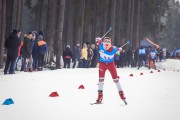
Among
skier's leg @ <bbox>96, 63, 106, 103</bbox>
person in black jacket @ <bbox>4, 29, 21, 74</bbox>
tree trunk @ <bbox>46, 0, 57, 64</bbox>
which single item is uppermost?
Result: tree trunk @ <bbox>46, 0, 57, 64</bbox>

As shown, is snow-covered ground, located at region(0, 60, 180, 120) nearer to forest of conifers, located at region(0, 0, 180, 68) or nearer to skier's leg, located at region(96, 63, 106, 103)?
skier's leg, located at region(96, 63, 106, 103)

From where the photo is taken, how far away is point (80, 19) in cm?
2739

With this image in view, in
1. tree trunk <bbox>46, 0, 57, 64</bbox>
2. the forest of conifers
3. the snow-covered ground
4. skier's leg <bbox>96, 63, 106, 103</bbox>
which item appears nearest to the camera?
the snow-covered ground

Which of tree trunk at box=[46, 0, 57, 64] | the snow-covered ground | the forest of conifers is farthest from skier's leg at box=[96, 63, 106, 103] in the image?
tree trunk at box=[46, 0, 57, 64]

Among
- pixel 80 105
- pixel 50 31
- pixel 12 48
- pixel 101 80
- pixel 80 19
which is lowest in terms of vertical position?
pixel 80 105

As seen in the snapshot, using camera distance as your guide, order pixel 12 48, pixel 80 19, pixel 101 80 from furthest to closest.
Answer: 1. pixel 80 19
2. pixel 12 48
3. pixel 101 80

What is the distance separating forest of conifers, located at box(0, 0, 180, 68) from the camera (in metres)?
20.5

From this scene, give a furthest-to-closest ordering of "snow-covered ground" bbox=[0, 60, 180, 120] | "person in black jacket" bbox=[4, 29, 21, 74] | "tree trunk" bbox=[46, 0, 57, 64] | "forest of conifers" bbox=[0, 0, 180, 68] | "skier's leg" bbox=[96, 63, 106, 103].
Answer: "tree trunk" bbox=[46, 0, 57, 64] → "forest of conifers" bbox=[0, 0, 180, 68] → "person in black jacket" bbox=[4, 29, 21, 74] → "skier's leg" bbox=[96, 63, 106, 103] → "snow-covered ground" bbox=[0, 60, 180, 120]

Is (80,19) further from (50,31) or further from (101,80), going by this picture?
(101,80)

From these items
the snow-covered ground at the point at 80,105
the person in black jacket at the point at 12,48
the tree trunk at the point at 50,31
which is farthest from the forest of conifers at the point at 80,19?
the snow-covered ground at the point at 80,105

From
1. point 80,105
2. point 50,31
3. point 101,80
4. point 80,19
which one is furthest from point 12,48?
point 80,19

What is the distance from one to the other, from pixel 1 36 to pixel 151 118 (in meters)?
15.9

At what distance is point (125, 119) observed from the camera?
20.9 feet

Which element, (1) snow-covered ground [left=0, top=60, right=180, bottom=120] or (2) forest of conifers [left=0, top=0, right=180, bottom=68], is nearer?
(1) snow-covered ground [left=0, top=60, right=180, bottom=120]
